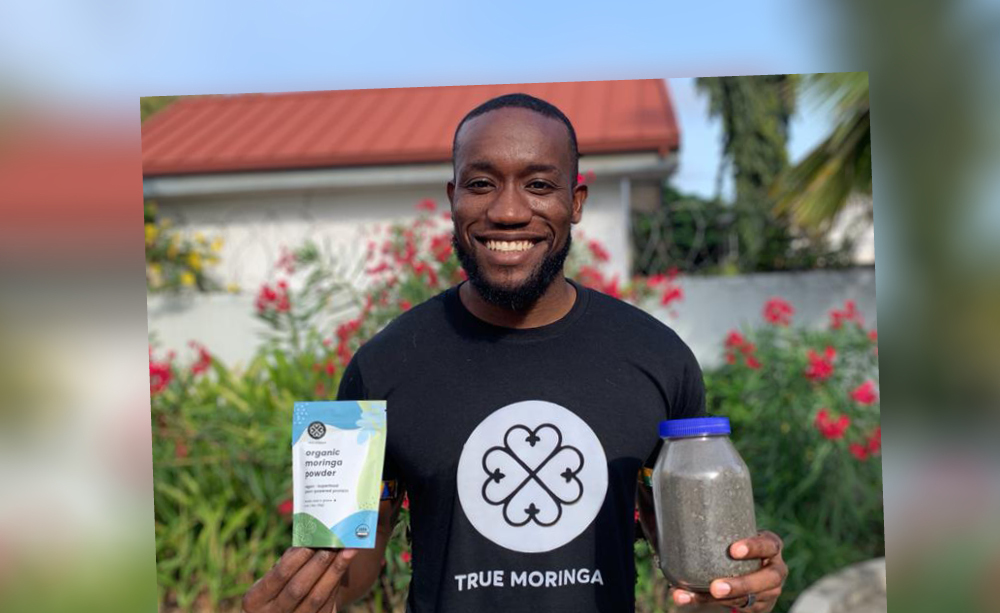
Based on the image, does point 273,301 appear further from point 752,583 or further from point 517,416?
point 752,583

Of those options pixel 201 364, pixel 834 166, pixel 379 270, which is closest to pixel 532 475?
pixel 379 270

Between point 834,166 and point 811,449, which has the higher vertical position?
point 834,166

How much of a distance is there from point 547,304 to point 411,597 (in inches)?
31.7

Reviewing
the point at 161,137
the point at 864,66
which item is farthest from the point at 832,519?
the point at 161,137

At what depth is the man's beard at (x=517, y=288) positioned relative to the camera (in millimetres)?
2010

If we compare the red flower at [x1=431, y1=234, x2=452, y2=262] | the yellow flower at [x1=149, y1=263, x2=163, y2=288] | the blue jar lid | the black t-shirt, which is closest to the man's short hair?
the black t-shirt

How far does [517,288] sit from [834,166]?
15.2 ft

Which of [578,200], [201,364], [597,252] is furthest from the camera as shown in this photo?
[597,252]

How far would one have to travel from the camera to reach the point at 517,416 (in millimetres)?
1998

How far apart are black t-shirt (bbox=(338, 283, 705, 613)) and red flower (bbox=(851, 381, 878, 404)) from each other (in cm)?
329

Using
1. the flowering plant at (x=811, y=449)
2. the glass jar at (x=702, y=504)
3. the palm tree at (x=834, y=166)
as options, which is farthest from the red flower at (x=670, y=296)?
the glass jar at (x=702, y=504)

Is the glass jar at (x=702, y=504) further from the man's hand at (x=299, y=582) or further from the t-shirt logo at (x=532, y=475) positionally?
the man's hand at (x=299, y=582)

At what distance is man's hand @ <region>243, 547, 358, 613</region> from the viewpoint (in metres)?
1.76

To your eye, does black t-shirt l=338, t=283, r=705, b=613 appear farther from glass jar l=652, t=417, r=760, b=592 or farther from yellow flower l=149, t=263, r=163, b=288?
yellow flower l=149, t=263, r=163, b=288
